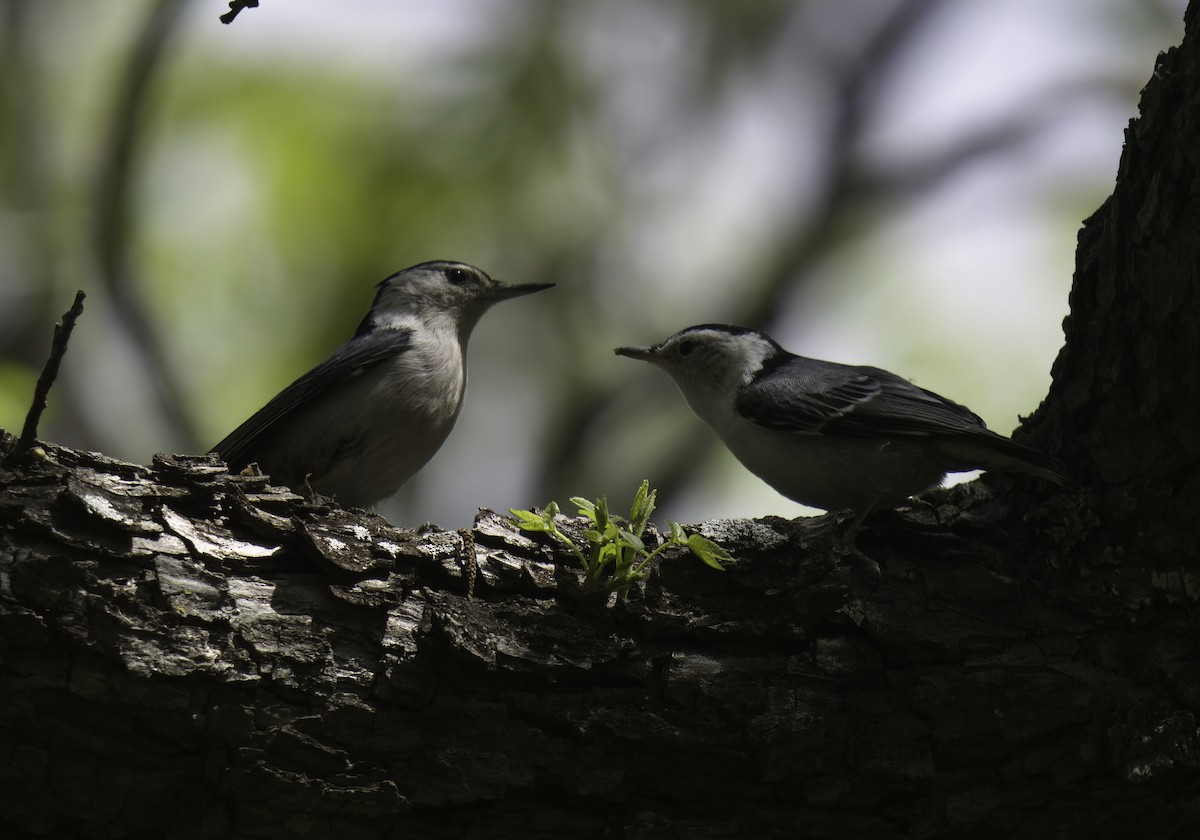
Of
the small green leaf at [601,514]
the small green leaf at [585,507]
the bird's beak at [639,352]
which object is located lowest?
the small green leaf at [601,514]

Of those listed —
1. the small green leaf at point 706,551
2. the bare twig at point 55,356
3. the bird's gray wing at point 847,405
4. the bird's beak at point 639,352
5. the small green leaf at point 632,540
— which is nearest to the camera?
the bare twig at point 55,356

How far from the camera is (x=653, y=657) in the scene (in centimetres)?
313

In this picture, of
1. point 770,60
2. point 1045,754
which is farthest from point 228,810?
point 770,60

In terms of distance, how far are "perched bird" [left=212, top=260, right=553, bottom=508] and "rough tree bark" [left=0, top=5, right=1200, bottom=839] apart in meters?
1.39

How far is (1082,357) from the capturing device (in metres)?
3.75

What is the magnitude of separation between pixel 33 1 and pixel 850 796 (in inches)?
337

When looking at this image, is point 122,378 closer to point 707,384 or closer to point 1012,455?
point 707,384

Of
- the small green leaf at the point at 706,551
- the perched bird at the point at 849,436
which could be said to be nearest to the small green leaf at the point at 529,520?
the small green leaf at the point at 706,551

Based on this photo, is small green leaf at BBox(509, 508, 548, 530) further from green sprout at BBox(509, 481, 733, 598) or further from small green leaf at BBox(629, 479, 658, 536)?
small green leaf at BBox(629, 479, 658, 536)

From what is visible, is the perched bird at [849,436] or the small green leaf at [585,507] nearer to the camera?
the small green leaf at [585,507]

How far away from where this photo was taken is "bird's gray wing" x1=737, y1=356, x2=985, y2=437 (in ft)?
13.4

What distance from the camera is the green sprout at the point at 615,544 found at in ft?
10.3

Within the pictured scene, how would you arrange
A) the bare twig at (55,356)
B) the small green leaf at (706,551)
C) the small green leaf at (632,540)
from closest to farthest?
the bare twig at (55,356) < the small green leaf at (632,540) < the small green leaf at (706,551)

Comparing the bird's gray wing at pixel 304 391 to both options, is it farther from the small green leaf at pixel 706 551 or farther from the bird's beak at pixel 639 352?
the small green leaf at pixel 706 551
